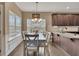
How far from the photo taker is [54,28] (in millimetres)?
4059

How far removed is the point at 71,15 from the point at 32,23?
1.26m

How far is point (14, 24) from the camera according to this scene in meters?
3.90

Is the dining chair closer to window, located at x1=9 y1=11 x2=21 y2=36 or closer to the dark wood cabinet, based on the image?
window, located at x1=9 y1=11 x2=21 y2=36

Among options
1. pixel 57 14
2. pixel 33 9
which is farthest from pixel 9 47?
pixel 57 14

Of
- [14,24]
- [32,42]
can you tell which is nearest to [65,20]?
[32,42]

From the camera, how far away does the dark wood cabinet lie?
4.19 meters

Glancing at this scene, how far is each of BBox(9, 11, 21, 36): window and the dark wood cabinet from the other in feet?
3.49

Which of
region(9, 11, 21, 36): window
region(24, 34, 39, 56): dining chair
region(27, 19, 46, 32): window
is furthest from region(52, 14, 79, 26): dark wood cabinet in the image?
region(9, 11, 21, 36): window

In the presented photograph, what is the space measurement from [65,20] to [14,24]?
160cm

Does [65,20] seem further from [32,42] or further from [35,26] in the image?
[32,42]

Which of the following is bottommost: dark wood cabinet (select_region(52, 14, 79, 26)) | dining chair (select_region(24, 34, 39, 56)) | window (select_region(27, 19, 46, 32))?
dining chair (select_region(24, 34, 39, 56))

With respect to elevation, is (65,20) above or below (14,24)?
above

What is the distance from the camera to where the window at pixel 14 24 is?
12.2 ft

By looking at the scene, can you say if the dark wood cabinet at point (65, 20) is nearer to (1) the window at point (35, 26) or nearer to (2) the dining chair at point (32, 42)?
(1) the window at point (35, 26)
